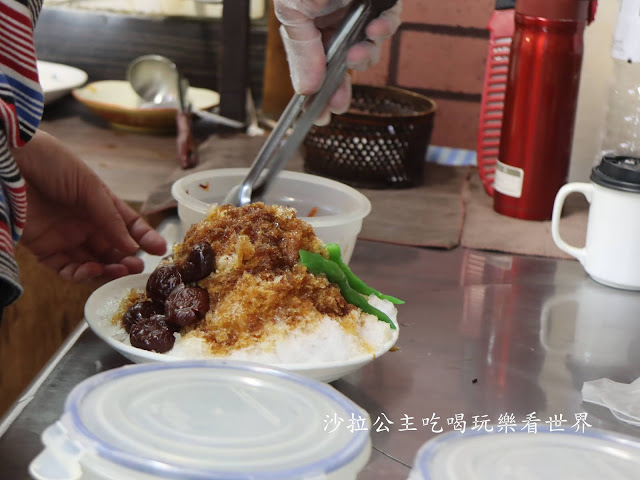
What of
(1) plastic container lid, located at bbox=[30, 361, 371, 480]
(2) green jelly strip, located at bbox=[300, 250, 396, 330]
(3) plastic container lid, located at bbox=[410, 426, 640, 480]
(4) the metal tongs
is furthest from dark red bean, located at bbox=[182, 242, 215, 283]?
(3) plastic container lid, located at bbox=[410, 426, 640, 480]

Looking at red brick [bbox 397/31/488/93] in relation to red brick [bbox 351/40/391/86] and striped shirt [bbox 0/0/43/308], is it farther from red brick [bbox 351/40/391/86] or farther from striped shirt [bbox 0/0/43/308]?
striped shirt [bbox 0/0/43/308]

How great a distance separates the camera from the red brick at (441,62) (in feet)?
6.29

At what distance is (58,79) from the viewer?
7.05 feet

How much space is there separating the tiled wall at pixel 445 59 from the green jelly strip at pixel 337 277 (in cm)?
114

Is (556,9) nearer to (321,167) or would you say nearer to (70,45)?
(321,167)

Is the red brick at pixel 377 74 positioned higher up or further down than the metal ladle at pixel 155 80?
higher up

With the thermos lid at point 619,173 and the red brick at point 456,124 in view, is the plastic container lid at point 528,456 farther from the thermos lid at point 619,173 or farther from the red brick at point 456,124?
the red brick at point 456,124

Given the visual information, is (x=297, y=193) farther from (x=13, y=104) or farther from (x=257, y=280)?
(x=13, y=104)

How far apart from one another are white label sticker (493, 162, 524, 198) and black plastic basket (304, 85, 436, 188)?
17cm

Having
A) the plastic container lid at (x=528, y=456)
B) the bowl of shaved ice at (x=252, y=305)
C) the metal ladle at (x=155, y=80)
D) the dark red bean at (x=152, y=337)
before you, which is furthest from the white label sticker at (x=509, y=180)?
the plastic container lid at (x=528, y=456)

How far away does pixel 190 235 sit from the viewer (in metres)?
0.94

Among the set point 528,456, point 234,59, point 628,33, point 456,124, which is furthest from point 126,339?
point 456,124

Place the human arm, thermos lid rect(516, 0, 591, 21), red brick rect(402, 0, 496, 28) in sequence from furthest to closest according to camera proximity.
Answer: red brick rect(402, 0, 496, 28) < thermos lid rect(516, 0, 591, 21) < the human arm

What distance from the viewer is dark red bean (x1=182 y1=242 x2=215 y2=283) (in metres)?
0.88
